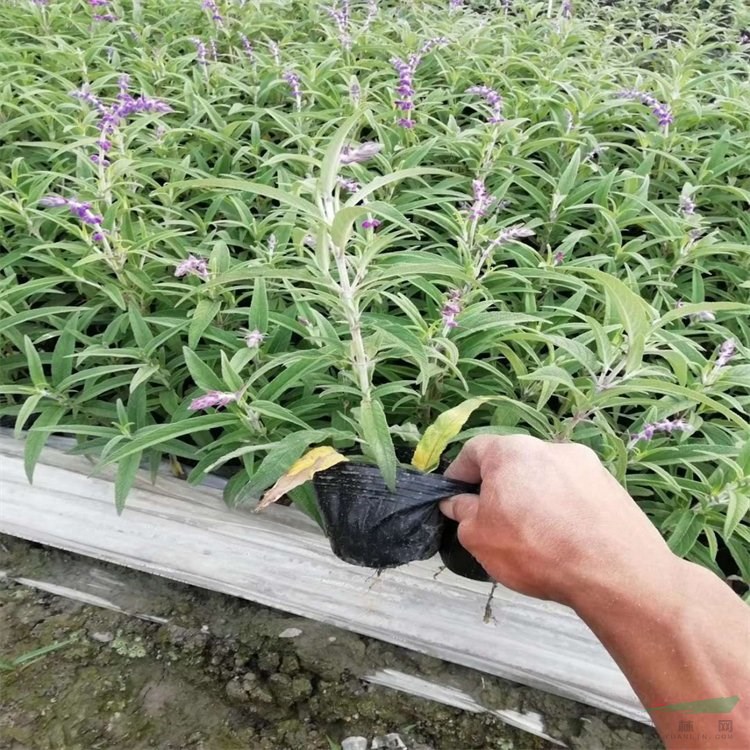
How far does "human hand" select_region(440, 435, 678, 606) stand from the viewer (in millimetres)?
1193

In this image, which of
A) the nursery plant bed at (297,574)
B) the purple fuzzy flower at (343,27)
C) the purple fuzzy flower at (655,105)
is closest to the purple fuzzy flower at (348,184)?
the nursery plant bed at (297,574)

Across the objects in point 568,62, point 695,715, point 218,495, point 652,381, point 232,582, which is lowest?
point 232,582

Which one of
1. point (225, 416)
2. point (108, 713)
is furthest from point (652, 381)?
point (108, 713)

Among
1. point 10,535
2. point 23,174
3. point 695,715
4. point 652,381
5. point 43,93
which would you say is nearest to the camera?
point 695,715

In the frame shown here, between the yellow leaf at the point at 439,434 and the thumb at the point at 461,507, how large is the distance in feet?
0.40

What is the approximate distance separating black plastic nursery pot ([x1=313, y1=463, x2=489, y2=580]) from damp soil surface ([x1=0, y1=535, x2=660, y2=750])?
20.7 inches

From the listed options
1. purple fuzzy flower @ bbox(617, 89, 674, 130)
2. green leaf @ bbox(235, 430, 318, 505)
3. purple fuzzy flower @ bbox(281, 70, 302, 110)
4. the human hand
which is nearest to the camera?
the human hand

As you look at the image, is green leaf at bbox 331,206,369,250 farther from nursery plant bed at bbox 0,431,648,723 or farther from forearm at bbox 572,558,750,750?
nursery plant bed at bbox 0,431,648,723

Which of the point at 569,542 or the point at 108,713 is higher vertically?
the point at 569,542

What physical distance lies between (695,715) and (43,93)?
3215 mm

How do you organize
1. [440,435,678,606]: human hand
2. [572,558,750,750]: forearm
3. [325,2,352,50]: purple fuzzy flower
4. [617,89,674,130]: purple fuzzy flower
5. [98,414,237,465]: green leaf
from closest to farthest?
[572,558,750,750]: forearm → [440,435,678,606]: human hand → [98,414,237,465]: green leaf → [617,89,674,130]: purple fuzzy flower → [325,2,352,50]: purple fuzzy flower

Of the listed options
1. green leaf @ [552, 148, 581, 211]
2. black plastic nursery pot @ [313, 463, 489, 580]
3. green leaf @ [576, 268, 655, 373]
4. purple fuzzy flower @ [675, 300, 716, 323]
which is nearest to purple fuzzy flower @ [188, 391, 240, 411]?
black plastic nursery pot @ [313, 463, 489, 580]

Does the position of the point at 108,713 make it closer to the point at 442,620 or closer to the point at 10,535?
the point at 10,535

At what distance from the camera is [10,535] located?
2.22 meters
